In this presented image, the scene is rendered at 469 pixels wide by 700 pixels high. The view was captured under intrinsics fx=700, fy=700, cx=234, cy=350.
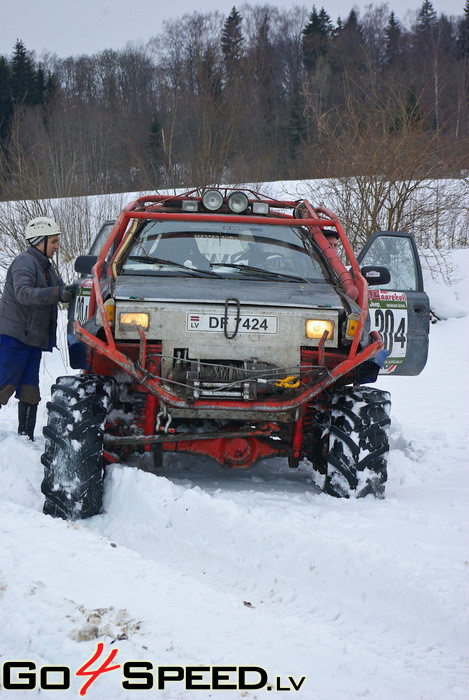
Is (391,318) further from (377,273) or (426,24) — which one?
(426,24)

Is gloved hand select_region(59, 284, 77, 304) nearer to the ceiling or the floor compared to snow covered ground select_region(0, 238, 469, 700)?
nearer to the ceiling

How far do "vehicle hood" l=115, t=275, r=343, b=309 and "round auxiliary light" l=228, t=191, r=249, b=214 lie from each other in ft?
2.47

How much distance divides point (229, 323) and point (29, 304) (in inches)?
75.8

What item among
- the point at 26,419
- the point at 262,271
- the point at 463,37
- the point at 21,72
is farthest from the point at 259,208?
the point at 463,37

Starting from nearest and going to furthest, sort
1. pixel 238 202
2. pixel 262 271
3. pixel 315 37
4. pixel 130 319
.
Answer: pixel 130 319
pixel 262 271
pixel 238 202
pixel 315 37

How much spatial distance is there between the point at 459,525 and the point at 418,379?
592 cm

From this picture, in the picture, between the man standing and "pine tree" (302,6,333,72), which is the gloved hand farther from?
"pine tree" (302,6,333,72)

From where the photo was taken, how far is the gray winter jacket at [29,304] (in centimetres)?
519

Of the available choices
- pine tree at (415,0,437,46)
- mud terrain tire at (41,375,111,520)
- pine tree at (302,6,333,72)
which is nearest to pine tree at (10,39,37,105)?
pine tree at (302,6,333,72)

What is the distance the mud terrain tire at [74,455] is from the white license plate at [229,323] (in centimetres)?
75

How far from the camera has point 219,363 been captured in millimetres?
4168

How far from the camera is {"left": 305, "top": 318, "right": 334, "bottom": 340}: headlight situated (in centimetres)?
403

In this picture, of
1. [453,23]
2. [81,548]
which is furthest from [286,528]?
[453,23]

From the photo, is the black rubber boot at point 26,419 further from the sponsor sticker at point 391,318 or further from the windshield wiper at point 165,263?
the sponsor sticker at point 391,318
